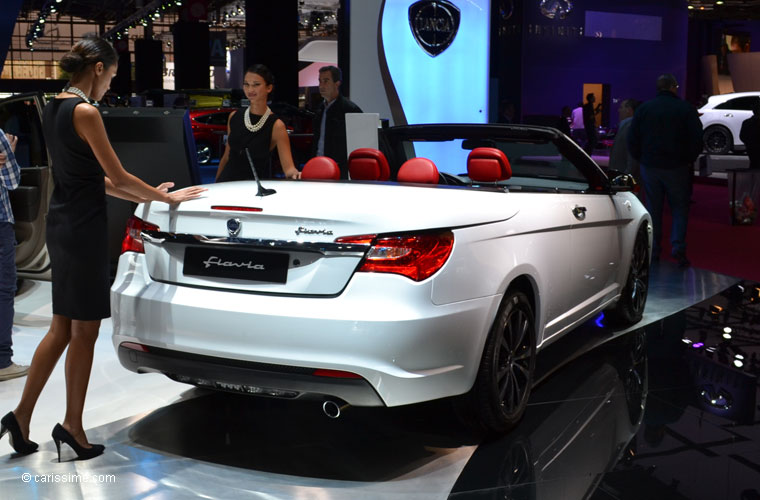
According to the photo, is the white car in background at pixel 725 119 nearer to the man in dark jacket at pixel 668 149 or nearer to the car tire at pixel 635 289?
the man in dark jacket at pixel 668 149

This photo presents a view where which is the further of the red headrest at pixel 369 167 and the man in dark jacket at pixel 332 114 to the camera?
the man in dark jacket at pixel 332 114

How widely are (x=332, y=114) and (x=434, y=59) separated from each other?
227 cm

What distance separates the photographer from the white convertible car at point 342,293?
328 centimetres

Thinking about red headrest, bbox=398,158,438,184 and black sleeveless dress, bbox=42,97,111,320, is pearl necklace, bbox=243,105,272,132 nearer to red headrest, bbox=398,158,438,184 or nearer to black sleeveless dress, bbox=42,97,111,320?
red headrest, bbox=398,158,438,184

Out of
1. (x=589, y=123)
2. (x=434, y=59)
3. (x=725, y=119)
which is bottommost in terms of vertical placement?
(x=589, y=123)

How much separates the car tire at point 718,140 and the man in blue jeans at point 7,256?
754 inches

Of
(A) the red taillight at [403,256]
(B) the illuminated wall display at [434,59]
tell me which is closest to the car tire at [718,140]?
(B) the illuminated wall display at [434,59]

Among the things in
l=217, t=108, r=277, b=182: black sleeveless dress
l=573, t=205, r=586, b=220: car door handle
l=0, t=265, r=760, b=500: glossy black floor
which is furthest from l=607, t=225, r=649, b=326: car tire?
l=217, t=108, r=277, b=182: black sleeveless dress

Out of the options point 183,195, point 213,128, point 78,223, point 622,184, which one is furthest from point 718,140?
point 78,223

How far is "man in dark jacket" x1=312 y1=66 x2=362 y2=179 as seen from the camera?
8008mm

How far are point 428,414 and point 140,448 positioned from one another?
1.31 meters

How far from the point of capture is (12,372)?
16.1ft

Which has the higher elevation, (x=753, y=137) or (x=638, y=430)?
(x=753, y=137)

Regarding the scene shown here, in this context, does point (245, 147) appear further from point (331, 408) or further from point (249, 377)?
point (331, 408)
